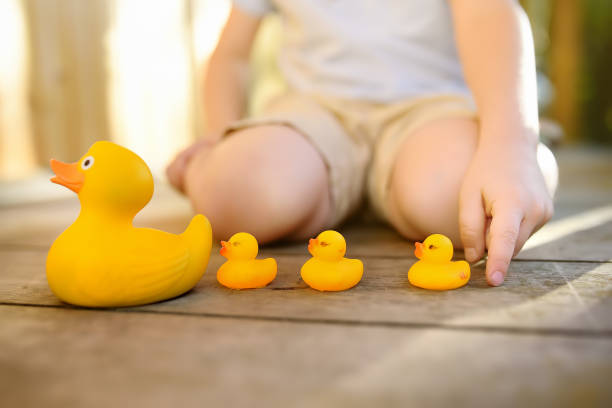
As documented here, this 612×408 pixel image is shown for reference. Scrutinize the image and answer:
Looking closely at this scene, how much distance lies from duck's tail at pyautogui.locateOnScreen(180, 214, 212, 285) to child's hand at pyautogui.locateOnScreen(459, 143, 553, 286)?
12.7 inches

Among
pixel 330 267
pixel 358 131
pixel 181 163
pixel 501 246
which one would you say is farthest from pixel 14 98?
pixel 501 246

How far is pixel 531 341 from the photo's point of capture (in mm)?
486

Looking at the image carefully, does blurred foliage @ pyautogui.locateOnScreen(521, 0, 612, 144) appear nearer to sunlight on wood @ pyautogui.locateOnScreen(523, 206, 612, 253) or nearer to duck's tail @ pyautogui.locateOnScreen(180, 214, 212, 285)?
sunlight on wood @ pyautogui.locateOnScreen(523, 206, 612, 253)

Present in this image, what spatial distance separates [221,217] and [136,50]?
1701 millimetres

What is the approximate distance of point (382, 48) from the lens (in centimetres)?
109

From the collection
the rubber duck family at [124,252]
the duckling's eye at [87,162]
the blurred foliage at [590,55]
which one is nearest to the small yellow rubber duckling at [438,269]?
the rubber duck family at [124,252]

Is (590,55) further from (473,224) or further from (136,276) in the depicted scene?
(136,276)

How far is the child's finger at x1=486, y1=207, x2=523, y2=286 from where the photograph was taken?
639 mm

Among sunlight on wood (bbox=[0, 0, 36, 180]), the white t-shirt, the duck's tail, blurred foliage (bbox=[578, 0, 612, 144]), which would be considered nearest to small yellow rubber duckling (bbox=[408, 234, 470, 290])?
the duck's tail

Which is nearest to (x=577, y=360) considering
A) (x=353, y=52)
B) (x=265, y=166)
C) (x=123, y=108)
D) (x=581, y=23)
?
(x=265, y=166)

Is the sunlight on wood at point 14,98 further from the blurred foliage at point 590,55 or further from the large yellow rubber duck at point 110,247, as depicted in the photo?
the blurred foliage at point 590,55

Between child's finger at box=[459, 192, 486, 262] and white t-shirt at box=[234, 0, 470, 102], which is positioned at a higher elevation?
white t-shirt at box=[234, 0, 470, 102]

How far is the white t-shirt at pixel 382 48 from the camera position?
1.08 meters

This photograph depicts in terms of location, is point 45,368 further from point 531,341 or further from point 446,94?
point 446,94
